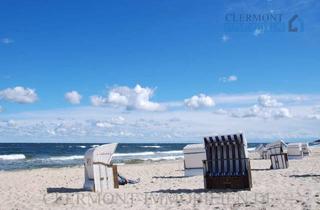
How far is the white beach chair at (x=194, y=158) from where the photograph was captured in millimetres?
14242

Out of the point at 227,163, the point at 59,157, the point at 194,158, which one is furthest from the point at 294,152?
the point at 59,157

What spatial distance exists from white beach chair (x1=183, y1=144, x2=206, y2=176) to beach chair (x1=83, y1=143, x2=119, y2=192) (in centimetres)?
338

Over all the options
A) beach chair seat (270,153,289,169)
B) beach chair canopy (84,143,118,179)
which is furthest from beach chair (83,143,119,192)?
beach chair seat (270,153,289,169)

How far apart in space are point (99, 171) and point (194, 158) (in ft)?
13.6

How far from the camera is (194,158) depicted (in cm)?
1434

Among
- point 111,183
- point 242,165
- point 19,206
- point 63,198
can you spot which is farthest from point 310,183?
point 19,206

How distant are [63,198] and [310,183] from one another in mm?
5792

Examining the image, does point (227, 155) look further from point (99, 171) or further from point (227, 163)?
point (99, 171)

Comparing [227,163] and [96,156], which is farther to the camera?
[96,156]

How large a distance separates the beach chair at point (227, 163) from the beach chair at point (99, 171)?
273cm

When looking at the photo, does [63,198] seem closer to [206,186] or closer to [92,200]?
[92,200]

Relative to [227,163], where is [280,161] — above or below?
above

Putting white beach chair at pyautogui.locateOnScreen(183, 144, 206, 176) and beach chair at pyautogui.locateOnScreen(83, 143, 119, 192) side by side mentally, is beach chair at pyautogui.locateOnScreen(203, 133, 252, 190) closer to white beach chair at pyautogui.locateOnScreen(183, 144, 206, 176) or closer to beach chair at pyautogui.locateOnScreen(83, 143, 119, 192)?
beach chair at pyautogui.locateOnScreen(83, 143, 119, 192)

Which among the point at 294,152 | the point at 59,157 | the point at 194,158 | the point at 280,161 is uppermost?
the point at 59,157
